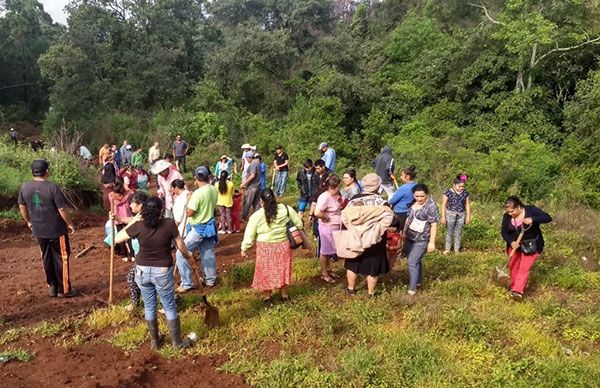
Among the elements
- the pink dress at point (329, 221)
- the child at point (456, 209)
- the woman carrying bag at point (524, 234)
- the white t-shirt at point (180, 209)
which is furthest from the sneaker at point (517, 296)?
the white t-shirt at point (180, 209)

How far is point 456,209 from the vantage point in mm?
7938

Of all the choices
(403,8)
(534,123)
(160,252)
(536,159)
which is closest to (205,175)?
(160,252)

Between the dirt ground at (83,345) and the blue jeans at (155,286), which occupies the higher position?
the blue jeans at (155,286)

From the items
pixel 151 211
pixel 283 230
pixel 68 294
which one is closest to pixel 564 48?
pixel 283 230

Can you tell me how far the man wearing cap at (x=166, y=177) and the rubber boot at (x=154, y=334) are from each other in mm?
2588

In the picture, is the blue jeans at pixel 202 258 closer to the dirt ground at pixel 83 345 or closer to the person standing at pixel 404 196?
the dirt ground at pixel 83 345

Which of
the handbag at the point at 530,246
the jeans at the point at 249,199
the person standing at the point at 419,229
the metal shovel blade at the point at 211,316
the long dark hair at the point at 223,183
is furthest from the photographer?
the jeans at the point at 249,199

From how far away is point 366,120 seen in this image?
22.1 metres

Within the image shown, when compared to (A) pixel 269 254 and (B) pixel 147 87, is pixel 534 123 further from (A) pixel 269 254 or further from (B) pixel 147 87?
(B) pixel 147 87

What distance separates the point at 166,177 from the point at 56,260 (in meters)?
1.97

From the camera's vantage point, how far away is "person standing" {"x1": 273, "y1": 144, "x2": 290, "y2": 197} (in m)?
12.0

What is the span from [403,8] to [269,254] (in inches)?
1246

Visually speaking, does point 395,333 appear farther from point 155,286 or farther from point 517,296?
point 155,286

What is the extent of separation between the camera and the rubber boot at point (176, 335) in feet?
15.5
